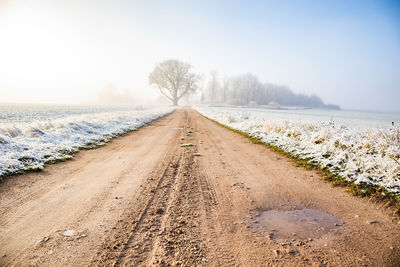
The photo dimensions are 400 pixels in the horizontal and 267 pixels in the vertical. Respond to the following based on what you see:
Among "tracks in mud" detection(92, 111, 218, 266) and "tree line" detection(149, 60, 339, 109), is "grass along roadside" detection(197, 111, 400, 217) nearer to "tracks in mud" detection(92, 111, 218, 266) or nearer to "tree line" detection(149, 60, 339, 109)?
"tracks in mud" detection(92, 111, 218, 266)

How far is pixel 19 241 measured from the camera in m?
2.24

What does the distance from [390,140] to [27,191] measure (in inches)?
366

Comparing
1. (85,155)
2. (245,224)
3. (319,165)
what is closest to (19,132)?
(85,155)

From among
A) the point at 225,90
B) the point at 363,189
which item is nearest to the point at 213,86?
the point at 225,90

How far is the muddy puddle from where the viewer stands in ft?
8.16

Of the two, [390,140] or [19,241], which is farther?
[390,140]

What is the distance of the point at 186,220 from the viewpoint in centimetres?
268

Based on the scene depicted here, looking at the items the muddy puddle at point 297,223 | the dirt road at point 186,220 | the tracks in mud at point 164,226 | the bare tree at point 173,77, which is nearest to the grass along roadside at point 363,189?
the dirt road at point 186,220

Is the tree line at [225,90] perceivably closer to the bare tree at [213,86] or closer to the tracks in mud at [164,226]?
the bare tree at [213,86]

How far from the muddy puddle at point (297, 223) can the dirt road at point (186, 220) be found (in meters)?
0.01

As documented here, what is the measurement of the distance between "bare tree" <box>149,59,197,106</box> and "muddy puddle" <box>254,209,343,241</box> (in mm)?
52568

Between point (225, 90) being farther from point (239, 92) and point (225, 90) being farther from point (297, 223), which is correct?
point (297, 223)

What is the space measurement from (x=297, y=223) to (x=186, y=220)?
165 cm

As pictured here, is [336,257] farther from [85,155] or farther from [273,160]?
[85,155]
